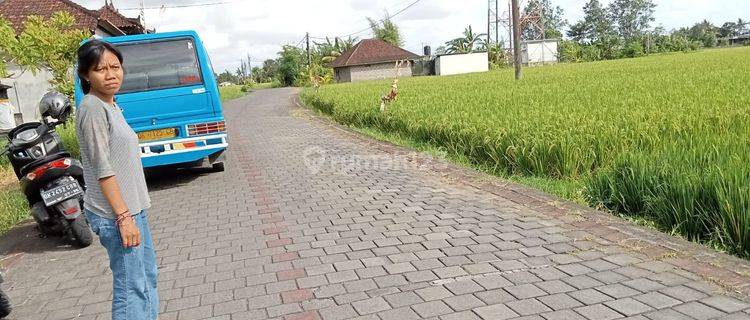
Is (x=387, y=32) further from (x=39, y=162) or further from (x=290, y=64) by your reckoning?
(x=39, y=162)

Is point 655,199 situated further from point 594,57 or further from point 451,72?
point 594,57

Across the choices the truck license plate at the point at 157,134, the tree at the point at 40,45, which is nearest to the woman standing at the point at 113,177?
the truck license plate at the point at 157,134

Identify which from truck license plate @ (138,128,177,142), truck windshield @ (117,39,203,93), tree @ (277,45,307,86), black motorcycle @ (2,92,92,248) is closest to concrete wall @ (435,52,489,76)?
tree @ (277,45,307,86)

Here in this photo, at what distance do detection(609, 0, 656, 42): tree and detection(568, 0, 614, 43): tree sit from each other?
2.33 meters

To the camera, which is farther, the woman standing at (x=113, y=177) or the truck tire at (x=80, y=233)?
the truck tire at (x=80, y=233)

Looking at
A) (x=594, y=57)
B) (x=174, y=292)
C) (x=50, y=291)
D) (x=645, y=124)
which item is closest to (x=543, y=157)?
(x=645, y=124)

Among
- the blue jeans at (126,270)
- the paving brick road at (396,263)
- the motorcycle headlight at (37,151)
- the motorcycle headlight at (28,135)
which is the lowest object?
the paving brick road at (396,263)

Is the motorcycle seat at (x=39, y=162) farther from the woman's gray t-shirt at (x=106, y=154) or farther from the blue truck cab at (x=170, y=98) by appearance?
the woman's gray t-shirt at (x=106, y=154)

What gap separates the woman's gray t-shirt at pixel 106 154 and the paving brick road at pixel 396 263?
1.03m

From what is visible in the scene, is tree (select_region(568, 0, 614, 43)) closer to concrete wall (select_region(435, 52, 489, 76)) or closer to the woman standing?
concrete wall (select_region(435, 52, 489, 76))

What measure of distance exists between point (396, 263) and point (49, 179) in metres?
3.25

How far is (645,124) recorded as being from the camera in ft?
22.2

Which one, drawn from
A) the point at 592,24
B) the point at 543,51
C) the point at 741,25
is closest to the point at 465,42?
the point at 543,51

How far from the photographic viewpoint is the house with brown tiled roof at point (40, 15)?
21891 mm
